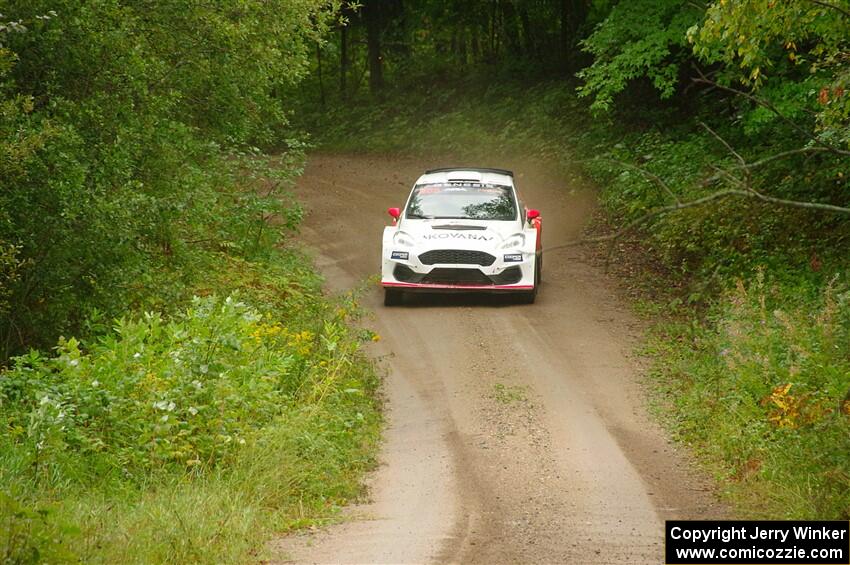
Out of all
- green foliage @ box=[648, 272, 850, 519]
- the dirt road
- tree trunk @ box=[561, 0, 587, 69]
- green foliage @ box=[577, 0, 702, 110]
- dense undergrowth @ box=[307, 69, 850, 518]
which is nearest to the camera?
the dirt road

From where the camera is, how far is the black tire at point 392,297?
16.4 meters

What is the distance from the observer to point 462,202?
1702 centimetres

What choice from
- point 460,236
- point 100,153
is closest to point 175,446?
point 100,153

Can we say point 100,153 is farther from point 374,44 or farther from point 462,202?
point 374,44

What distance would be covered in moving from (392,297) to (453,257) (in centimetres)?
129

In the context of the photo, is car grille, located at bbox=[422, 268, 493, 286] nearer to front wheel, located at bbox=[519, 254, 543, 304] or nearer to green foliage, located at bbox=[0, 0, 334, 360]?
front wheel, located at bbox=[519, 254, 543, 304]

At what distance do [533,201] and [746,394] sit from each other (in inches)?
599

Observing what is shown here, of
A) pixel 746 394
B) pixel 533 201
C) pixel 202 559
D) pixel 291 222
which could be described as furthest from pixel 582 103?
pixel 202 559

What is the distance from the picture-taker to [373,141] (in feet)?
119

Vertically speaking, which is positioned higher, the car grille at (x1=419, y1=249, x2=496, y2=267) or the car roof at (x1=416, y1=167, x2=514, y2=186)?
the car roof at (x1=416, y1=167, x2=514, y2=186)

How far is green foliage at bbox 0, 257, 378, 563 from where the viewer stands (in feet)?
22.5

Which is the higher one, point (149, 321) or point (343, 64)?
point (343, 64)

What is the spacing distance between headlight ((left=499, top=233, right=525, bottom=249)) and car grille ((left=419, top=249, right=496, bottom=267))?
306 millimetres

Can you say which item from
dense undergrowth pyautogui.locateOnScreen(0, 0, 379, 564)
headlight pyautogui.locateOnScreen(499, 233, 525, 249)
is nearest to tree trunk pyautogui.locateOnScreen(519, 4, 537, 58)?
dense undergrowth pyautogui.locateOnScreen(0, 0, 379, 564)
